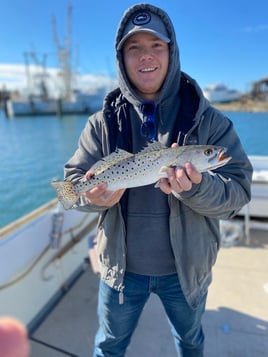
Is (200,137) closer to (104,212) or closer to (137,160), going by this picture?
(137,160)

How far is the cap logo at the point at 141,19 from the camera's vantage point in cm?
156

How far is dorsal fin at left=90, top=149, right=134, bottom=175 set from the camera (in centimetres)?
156

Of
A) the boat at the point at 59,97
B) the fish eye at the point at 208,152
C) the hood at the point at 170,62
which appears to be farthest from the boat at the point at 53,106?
the fish eye at the point at 208,152

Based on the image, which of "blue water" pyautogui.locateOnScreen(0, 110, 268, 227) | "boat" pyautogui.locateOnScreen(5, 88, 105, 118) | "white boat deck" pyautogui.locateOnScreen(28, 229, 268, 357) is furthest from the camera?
"boat" pyautogui.locateOnScreen(5, 88, 105, 118)

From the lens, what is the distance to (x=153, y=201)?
1597mm

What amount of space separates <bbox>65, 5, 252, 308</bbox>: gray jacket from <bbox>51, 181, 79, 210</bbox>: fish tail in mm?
51

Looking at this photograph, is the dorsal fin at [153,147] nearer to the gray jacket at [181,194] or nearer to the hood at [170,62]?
the gray jacket at [181,194]

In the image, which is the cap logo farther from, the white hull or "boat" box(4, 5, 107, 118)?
"boat" box(4, 5, 107, 118)

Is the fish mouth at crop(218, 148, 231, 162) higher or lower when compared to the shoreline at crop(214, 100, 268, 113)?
higher

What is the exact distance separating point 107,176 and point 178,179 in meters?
0.44

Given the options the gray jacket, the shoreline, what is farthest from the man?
the shoreline

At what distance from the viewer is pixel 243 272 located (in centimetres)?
328

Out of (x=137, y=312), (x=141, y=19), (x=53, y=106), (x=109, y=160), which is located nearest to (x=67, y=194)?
(x=109, y=160)

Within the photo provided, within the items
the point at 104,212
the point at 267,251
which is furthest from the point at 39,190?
the point at 104,212
